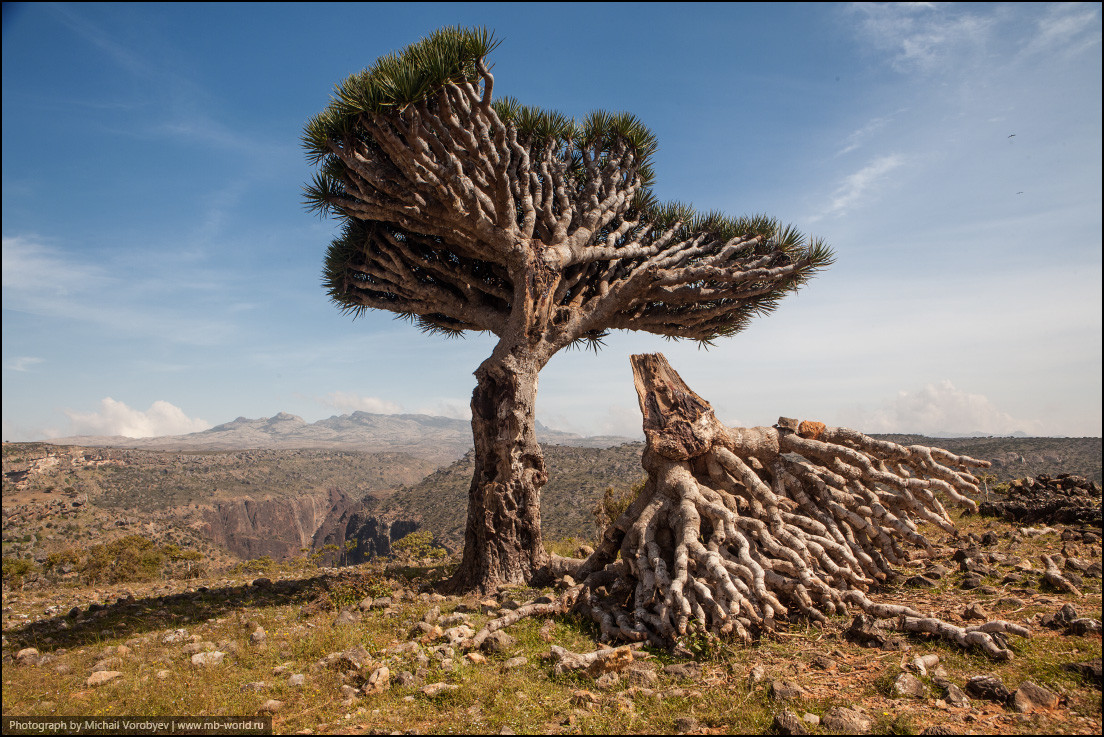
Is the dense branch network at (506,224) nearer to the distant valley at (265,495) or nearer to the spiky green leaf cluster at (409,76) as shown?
the spiky green leaf cluster at (409,76)

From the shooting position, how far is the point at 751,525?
648 cm

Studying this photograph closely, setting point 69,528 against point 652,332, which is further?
point 69,528

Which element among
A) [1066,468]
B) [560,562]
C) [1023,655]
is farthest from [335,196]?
[1066,468]

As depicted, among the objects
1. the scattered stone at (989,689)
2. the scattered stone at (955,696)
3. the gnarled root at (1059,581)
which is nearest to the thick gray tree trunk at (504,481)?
the scattered stone at (955,696)

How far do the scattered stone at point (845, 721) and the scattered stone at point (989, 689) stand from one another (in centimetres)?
97

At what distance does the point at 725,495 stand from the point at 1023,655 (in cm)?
329

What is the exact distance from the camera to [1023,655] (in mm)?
4316

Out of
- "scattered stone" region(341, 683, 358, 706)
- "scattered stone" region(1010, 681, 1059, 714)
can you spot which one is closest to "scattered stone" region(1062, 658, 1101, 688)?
"scattered stone" region(1010, 681, 1059, 714)

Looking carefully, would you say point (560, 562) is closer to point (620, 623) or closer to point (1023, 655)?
point (620, 623)

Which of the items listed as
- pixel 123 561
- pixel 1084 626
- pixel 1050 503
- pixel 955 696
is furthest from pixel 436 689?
pixel 123 561

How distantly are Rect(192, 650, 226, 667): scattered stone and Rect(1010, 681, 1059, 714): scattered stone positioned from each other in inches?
275

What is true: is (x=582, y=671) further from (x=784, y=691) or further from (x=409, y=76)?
(x=409, y=76)

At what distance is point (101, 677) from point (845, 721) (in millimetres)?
6354

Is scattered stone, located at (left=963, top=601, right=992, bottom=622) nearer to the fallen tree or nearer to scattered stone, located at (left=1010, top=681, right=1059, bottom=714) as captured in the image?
the fallen tree
